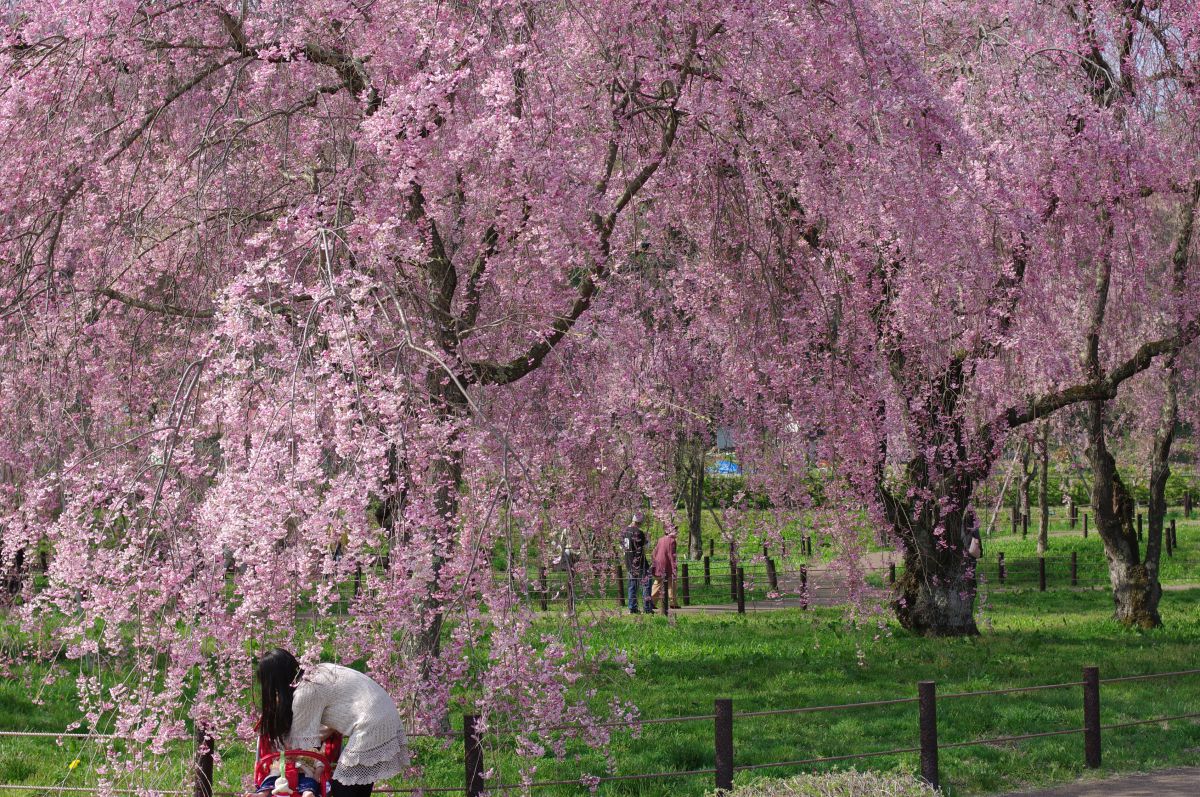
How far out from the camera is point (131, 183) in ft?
26.2

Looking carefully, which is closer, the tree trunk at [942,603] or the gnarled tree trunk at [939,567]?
the gnarled tree trunk at [939,567]

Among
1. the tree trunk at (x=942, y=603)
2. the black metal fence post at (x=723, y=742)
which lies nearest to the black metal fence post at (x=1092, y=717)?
the black metal fence post at (x=723, y=742)

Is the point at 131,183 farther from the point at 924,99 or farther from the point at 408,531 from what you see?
the point at 924,99

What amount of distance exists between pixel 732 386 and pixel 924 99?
Result: 2.94m

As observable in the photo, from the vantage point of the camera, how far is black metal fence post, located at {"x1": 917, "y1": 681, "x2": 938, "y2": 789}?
852cm

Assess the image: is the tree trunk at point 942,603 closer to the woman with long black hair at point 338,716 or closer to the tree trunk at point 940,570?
the tree trunk at point 940,570

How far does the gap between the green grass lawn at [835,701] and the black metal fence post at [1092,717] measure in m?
0.13

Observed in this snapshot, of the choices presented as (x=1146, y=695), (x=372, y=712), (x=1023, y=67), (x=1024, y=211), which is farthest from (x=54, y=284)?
(x=1146, y=695)

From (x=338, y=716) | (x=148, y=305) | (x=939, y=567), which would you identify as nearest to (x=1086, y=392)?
(x=939, y=567)

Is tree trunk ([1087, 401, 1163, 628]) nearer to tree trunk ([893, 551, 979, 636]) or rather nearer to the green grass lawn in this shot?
the green grass lawn

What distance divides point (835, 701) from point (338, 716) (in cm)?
727


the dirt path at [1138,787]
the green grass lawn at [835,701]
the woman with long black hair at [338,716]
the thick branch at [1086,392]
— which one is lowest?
the dirt path at [1138,787]

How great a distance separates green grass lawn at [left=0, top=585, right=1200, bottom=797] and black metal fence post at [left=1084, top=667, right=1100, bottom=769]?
130 mm

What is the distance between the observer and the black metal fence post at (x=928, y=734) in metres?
8.52
